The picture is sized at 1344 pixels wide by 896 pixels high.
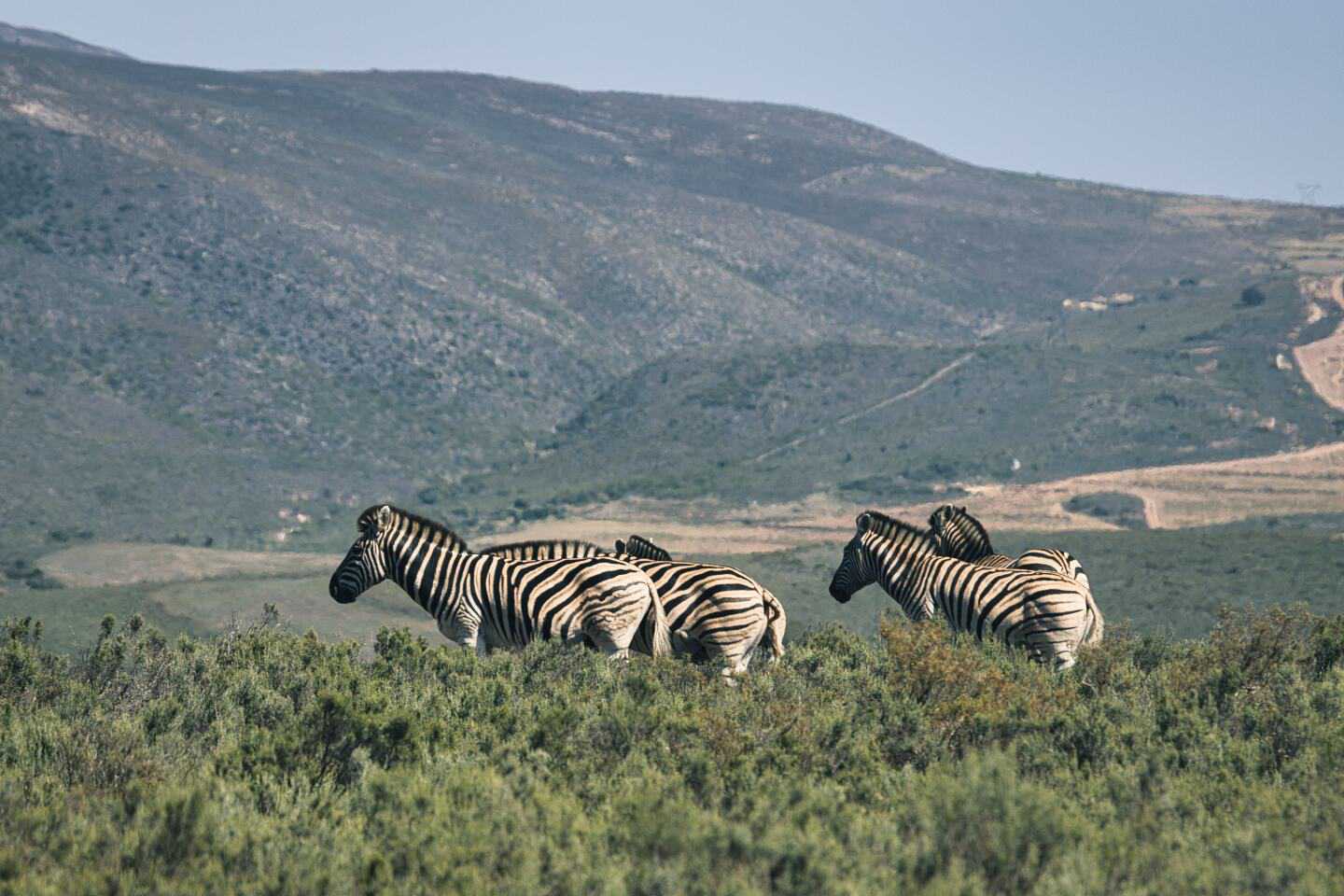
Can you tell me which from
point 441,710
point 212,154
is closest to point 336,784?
point 441,710

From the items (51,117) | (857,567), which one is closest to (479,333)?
(51,117)

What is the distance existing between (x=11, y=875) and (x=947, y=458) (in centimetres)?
8058

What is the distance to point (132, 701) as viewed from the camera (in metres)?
16.5

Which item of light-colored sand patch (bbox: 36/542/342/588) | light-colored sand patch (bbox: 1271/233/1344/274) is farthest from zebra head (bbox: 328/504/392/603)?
light-colored sand patch (bbox: 1271/233/1344/274)

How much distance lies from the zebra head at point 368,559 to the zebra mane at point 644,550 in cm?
305

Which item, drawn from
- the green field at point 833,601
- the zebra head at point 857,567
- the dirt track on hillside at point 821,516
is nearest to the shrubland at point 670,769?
the zebra head at point 857,567

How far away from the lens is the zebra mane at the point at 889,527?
2072 cm

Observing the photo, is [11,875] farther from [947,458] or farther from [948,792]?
[947,458]

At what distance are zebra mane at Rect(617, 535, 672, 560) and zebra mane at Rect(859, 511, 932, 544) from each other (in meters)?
2.43

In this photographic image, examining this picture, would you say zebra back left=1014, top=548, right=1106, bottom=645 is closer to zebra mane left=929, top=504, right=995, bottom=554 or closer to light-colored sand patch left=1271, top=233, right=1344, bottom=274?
zebra mane left=929, top=504, right=995, bottom=554

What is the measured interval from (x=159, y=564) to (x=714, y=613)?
5243cm

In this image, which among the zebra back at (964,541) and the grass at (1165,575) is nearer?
the zebra back at (964,541)

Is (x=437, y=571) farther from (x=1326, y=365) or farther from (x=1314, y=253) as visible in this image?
(x=1314, y=253)

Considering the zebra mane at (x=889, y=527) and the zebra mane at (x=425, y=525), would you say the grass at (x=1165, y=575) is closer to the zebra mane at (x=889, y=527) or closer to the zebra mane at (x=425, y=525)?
the zebra mane at (x=889, y=527)
